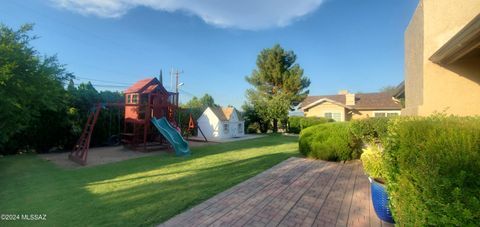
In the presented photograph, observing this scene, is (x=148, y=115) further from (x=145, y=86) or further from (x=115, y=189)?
(x=115, y=189)

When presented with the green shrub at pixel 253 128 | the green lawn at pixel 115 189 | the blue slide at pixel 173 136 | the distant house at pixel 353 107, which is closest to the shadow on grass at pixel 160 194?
the green lawn at pixel 115 189

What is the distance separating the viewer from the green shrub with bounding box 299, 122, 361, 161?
347 inches

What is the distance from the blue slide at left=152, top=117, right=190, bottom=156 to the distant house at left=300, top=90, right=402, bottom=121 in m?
19.5

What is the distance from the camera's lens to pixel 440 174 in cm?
182

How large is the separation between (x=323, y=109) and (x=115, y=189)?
1000 inches

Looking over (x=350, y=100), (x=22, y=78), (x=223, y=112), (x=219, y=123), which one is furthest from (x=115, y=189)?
(x=350, y=100)

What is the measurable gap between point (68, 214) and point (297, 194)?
432cm

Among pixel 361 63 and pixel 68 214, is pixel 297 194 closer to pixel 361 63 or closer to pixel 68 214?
pixel 68 214

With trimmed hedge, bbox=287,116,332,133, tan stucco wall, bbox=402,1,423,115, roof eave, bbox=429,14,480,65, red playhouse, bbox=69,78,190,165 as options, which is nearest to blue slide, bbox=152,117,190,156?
red playhouse, bbox=69,78,190,165

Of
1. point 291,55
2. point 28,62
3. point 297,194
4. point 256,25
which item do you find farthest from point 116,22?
point 291,55

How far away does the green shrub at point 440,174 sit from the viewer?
1.69m

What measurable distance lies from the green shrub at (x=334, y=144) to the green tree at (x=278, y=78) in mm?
18259

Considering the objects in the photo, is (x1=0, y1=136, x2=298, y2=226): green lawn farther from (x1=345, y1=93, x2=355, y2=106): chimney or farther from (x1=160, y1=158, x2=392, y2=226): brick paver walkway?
(x1=345, y1=93, x2=355, y2=106): chimney

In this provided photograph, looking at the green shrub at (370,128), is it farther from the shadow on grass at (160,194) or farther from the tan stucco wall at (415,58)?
the shadow on grass at (160,194)
